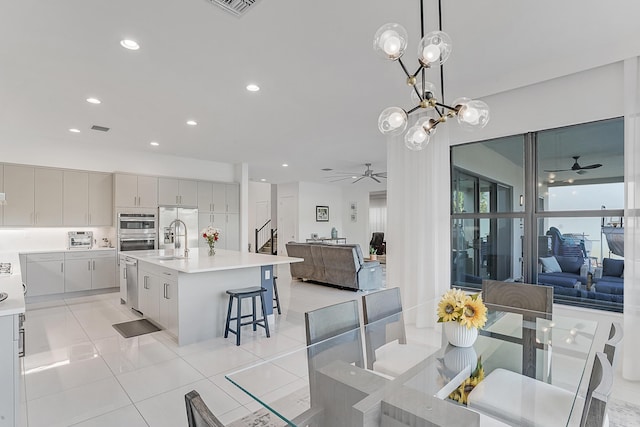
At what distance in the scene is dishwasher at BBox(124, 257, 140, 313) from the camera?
4.85 meters

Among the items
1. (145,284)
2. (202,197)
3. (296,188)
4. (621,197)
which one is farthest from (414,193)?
(296,188)

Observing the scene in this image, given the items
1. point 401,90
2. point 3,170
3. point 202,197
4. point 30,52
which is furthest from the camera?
point 202,197

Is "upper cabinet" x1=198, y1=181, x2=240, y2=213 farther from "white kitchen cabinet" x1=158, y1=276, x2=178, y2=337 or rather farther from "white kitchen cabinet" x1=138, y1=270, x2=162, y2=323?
"white kitchen cabinet" x1=158, y1=276, x2=178, y2=337

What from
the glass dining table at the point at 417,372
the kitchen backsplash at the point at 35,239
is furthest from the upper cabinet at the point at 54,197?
the glass dining table at the point at 417,372

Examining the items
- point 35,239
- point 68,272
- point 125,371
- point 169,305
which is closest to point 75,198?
point 35,239

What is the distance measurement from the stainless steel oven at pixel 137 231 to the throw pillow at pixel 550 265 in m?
6.53

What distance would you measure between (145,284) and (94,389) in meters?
2.00

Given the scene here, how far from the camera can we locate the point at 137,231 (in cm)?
645

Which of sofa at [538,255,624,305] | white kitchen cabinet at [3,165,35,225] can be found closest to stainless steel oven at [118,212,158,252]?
white kitchen cabinet at [3,165,35,225]

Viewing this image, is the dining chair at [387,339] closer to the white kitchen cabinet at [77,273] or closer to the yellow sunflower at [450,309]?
the yellow sunflower at [450,309]

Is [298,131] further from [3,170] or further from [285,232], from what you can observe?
[285,232]

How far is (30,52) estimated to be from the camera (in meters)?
2.88

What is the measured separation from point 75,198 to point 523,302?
23.0ft

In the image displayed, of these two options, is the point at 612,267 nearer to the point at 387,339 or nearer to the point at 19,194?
the point at 387,339
